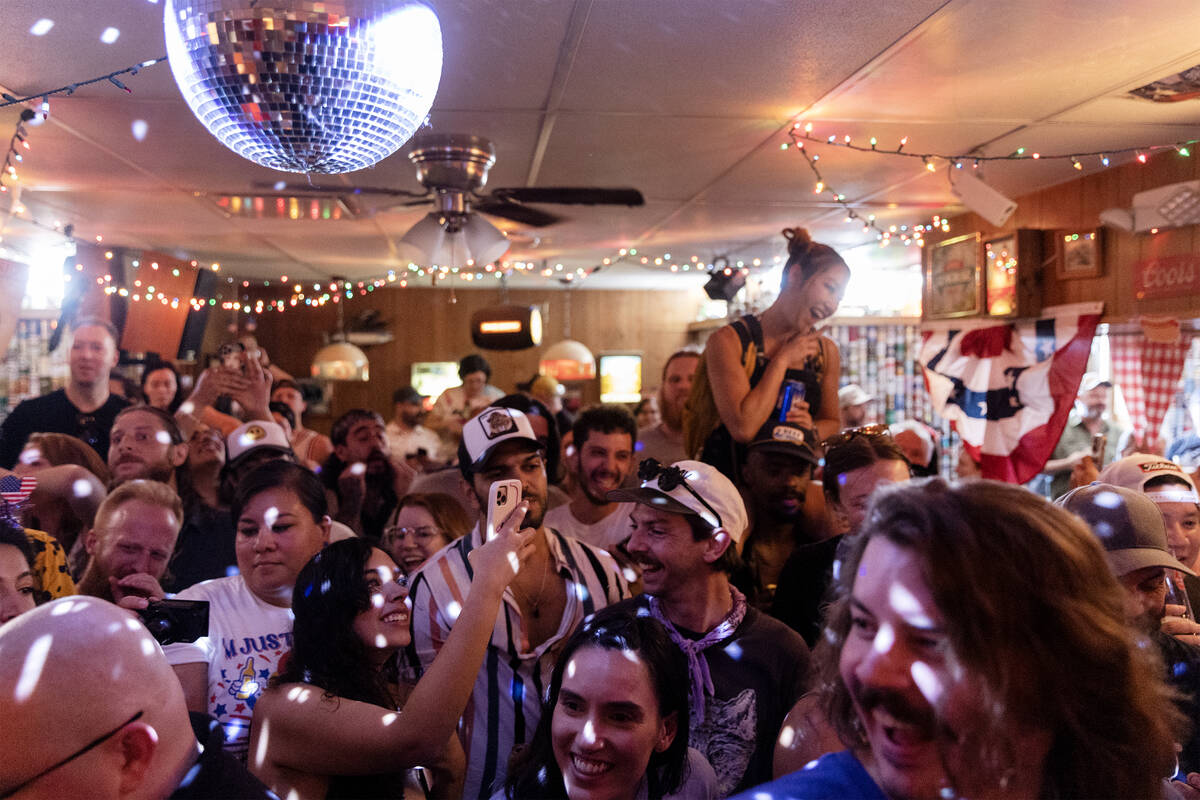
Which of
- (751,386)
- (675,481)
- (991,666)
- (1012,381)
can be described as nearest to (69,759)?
(991,666)

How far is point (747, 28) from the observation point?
2615mm

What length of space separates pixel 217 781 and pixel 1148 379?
5.37m

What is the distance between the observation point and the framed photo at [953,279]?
530cm

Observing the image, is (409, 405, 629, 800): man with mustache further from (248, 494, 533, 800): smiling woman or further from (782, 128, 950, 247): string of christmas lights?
(782, 128, 950, 247): string of christmas lights

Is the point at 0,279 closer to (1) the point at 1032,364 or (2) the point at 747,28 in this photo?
(2) the point at 747,28

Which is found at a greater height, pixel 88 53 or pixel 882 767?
pixel 88 53

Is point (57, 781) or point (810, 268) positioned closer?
point (57, 781)

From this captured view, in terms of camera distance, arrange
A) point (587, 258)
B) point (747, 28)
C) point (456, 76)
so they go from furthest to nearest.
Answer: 1. point (587, 258)
2. point (456, 76)
3. point (747, 28)

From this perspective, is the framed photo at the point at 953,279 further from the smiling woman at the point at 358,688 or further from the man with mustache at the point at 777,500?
the smiling woman at the point at 358,688

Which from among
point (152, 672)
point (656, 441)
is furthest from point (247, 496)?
point (656, 441)

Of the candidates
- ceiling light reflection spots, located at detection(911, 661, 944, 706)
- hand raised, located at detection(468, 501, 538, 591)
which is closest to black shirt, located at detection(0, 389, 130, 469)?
hand raised, located at detection(468, 501, 538, 591)

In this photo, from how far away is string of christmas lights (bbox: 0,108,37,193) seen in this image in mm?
3425

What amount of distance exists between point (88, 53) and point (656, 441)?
8.51 feet

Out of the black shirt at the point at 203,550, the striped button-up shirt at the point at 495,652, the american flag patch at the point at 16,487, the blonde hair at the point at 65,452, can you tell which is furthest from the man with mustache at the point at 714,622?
the blonde hair at the point at 65,452
